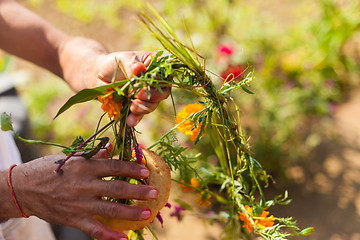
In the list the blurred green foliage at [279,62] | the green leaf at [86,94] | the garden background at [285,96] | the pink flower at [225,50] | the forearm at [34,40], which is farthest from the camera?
the pink flower at [225,50]

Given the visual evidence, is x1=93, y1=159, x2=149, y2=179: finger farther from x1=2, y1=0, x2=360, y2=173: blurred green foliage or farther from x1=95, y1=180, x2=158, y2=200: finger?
x1=2, y1=0, x2=360, y2=173: blurred green foliage

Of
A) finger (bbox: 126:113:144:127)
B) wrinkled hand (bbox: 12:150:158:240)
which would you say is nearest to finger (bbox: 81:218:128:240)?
wrinkled hand (bbox: 12:150:158:240)

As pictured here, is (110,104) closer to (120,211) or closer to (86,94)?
(86,94)

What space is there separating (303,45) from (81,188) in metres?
2.42

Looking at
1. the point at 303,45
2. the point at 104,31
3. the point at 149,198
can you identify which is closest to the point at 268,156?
the point at 303,45

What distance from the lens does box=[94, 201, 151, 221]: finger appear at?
2.28 ft

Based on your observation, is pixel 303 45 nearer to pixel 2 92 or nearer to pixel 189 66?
pixel 2 92

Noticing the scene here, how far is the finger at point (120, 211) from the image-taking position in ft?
2.28

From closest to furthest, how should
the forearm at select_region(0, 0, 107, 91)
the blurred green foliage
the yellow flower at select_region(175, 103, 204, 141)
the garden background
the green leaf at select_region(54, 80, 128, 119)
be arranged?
the green leaf at select_region(54, 80, 128, 119) < the yellow flower at select_region(175, 103, 204, 141) < the forearm at select_region(0, 0, 107, 91) < the garden background < the blurred green foliage

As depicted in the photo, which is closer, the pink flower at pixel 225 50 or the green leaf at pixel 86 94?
the green leaf at pixel 86 94

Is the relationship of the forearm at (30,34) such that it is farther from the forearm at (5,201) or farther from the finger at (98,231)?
the finger at (98,231)

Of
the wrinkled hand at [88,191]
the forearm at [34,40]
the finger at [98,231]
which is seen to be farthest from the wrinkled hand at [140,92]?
the forearm at [34,40]

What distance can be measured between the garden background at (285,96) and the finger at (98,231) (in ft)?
4.52

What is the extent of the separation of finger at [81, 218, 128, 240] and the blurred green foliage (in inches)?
53.8
